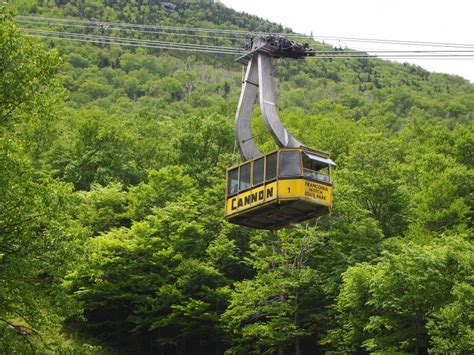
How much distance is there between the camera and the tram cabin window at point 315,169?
80.5 ft

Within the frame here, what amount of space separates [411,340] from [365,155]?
18756 millimetres

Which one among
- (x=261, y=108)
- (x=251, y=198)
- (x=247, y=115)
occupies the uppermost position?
(x=247, y=115)

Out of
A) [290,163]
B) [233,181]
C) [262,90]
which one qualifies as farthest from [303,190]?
[262,90]

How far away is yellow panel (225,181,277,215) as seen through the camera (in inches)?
961

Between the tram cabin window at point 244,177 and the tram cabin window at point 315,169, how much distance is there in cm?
212

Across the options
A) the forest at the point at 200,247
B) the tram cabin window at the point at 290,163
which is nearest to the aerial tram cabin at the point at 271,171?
the tram cabin window at the point at 290,163

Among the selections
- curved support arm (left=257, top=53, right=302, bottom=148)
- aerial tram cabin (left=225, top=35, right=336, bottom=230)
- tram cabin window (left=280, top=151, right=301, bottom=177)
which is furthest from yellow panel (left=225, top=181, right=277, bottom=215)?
curved support arm (left=257, top=53, right=302, bottom=148)

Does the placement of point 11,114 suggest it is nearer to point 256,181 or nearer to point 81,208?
point 81,208

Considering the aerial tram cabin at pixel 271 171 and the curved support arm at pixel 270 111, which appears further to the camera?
the curved support arm at pixel 270 111

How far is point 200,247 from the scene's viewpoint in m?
42.7

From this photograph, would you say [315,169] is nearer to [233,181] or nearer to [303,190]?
[303,190]

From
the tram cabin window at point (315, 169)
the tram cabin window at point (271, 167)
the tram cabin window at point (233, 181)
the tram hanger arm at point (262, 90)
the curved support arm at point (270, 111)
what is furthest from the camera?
the tram cabin window at point (233, 181)

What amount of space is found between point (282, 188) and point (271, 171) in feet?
3.01

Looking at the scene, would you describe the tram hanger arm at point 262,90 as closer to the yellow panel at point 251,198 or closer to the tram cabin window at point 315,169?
the tram cabin window at point 315,169
